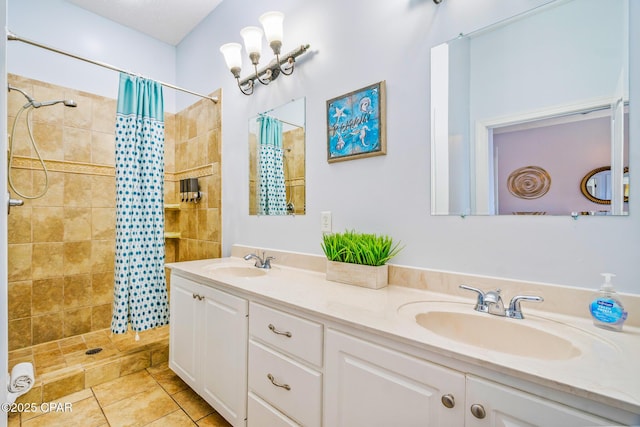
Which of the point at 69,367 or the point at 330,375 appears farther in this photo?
the point at 69,367

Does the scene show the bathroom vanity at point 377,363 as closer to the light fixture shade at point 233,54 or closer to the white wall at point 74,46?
the light fixture shade at point 233,54

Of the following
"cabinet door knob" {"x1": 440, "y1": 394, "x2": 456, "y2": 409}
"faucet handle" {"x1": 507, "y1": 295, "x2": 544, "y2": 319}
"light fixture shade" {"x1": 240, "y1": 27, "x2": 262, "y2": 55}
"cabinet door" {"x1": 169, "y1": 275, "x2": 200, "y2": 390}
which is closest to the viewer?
"cabinet door knob" {"x1": 440, "y1": 394, "x2": 456, "y2": 409}

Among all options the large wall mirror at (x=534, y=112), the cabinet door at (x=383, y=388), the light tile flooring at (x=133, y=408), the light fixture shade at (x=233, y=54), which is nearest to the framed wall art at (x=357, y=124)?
the large wall mirror at (x=534, y=112)

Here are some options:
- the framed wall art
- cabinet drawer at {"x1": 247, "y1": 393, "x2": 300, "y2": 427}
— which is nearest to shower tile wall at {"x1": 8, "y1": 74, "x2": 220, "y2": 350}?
the framed wall art

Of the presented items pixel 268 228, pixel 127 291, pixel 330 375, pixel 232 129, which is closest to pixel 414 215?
pixel 330 375

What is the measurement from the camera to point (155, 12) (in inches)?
97.9

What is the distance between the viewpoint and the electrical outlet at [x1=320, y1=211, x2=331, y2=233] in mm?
1681

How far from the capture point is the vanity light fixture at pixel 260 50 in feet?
5.52

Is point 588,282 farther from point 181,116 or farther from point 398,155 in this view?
point 181,116

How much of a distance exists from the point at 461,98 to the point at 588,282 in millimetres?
801

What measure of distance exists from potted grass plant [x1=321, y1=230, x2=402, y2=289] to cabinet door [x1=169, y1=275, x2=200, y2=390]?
807 millimetres

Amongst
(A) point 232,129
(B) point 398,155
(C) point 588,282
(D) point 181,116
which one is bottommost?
(C) point 588,282

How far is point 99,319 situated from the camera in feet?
8.25

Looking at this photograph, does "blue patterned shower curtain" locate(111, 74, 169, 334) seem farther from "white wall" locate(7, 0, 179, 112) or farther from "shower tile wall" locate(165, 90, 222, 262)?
"white wall" locate(7, 0, 179, 112)
